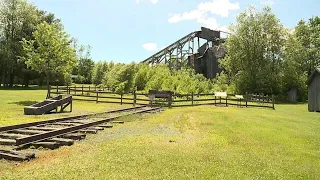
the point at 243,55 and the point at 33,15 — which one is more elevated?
the point at 33,15

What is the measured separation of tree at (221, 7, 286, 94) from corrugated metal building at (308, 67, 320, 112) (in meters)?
15.9

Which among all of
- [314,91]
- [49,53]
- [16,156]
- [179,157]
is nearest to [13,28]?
[49,53]

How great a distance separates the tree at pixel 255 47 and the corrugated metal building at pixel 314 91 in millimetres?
15950

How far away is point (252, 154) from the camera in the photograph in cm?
969

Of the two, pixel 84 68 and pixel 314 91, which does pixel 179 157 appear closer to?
pixel 314 91

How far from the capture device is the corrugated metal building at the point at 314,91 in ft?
90.9

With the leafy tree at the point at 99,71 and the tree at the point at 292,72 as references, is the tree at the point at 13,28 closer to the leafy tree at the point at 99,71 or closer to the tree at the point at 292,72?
the leafy tree at the point at 99,71

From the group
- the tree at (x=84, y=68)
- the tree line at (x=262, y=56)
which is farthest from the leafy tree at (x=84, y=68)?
the tree line at (x=262, y=56)

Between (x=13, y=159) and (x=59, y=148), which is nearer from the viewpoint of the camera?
(x=13, y=159)

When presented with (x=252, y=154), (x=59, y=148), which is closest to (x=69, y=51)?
(x=59, y=148)

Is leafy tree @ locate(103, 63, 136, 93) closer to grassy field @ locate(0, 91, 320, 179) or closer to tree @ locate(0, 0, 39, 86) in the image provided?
tree @ locate(0, 0, 39, 86)

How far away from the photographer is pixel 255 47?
46.2 metres

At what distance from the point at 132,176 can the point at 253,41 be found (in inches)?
1689

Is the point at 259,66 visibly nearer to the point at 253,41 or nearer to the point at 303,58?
the point at 253,41
